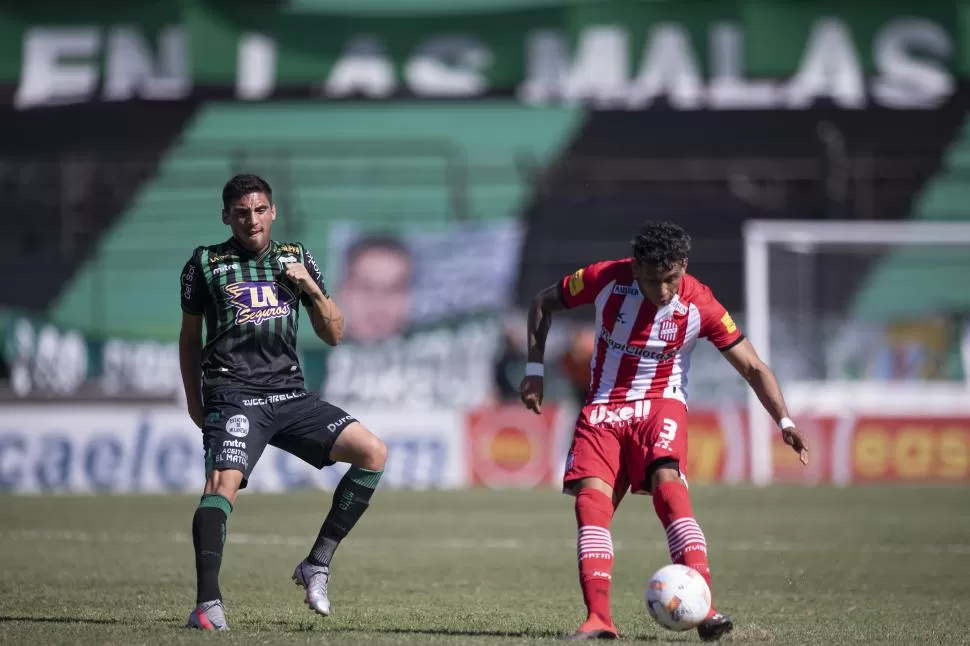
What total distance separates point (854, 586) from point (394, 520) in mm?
6029

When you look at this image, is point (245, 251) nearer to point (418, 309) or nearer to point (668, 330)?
point (668, 330)

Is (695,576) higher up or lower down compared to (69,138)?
lower down

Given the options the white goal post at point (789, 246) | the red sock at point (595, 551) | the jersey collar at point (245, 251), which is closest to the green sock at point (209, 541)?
the jersey collar at point (245, 251)

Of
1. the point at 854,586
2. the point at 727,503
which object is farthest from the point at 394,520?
the point at 854,586

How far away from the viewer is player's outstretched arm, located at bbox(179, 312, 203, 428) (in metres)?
7.26

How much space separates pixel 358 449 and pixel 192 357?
947 mm

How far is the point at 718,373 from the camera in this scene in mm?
21609

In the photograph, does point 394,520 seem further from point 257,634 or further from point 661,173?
point 661,173

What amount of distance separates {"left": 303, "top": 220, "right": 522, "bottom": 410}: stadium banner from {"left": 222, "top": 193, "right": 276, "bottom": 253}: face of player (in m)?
15.7

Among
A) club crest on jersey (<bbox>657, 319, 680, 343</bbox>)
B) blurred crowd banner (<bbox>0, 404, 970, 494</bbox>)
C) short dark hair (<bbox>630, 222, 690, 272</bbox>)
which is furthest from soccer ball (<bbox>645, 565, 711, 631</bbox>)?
blurred crowd banner (<bbox>0, 404, 970, 494</bbox>)

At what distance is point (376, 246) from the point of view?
24359mm

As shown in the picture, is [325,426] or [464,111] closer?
[325,426]

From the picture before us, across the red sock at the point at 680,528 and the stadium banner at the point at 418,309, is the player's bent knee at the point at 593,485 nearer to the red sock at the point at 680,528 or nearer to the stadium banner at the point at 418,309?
the red sock at the point at 680,528

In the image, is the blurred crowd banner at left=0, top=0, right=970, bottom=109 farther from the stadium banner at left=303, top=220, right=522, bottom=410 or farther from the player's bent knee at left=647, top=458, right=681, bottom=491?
the player's bent knee at left=647, top=458, right=681, bottom=491
